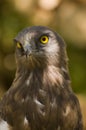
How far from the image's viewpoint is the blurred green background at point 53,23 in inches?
412

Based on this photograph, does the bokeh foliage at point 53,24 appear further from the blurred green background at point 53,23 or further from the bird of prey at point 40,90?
the bird of prey at point 40,90

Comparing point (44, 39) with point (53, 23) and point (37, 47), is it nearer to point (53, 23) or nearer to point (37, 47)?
point (37, 47)

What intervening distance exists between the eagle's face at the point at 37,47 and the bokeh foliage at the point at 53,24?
14.5 feet

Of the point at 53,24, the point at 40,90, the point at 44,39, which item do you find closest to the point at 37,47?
the point at 44,39

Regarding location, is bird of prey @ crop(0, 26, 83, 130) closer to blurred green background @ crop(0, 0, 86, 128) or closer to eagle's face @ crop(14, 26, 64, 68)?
eagle's face @ crop(14, 26, 64, 68)

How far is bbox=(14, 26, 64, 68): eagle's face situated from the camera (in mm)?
5773

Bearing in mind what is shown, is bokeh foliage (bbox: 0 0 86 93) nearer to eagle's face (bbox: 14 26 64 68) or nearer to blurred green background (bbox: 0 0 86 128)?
blurred green background (bbox: 0 0 86 128)

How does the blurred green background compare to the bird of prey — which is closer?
the bird of prey

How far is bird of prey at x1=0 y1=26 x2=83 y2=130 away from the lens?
5812 mm

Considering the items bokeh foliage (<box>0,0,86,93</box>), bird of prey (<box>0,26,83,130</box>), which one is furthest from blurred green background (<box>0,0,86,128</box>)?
bird of prey (<box>0,26,83,130</box>)

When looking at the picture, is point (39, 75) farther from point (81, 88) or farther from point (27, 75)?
point (81, 88)

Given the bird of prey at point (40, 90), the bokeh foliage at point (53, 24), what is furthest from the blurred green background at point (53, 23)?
the bird of prey at point (40, 90)

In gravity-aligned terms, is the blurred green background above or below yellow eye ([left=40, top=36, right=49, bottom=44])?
below

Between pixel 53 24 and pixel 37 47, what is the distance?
4.91 metres
